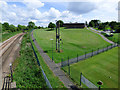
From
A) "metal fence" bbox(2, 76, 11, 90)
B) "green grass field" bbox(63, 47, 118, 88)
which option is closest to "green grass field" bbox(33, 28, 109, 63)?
"green grass field" bbox(63, 47, 118, 88)

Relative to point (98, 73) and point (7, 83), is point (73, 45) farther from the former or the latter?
point (7, 83)

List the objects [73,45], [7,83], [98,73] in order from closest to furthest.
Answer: [7,83]
[98,73]
[73,45]

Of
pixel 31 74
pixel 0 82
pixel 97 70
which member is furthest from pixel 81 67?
pixel 0 82

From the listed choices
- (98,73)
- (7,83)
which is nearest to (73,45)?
(98,73)

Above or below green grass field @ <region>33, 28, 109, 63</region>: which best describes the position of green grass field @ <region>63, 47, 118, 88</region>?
below

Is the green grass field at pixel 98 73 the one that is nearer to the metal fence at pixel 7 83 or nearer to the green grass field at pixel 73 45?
the green grass field at pixel 73 45

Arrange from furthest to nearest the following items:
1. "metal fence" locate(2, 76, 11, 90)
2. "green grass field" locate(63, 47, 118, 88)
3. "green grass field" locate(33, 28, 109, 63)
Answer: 1. "green grass field" locate(33, 28, 109, 63)
2. "green grass field" locate(63, 47, 118, 88)
3. "metal fence" locate(2, 76, 11, 90)

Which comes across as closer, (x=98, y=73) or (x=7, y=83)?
(x=7, y=83)

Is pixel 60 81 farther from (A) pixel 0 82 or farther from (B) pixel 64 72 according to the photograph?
(A) pixel 0 82

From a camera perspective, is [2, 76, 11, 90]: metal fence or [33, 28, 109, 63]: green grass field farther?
[33, 28, 109, 63]: green grass field

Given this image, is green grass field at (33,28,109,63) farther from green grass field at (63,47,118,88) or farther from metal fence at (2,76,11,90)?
metal fence at (2,76,11,90)

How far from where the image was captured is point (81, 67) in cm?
2228

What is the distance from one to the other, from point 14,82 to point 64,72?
394 inches

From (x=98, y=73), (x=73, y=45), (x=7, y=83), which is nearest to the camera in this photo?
(x=7, y=83)
